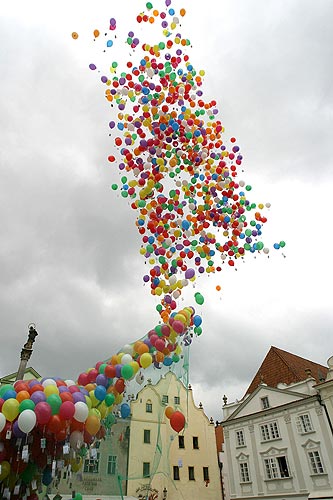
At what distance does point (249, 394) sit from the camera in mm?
22391

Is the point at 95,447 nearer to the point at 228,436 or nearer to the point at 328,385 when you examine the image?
the point at 328,385

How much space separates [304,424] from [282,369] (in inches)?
160

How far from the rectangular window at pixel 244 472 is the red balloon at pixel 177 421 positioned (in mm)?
16993

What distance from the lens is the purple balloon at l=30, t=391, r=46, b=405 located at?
5.70m

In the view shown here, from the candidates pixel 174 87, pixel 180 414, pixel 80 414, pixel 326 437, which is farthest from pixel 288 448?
pixel 174 87

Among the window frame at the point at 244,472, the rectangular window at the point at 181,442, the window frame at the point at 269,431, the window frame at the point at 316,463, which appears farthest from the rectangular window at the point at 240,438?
the window frame at the point at 316,463

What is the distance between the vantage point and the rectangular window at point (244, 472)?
2014 centimetres

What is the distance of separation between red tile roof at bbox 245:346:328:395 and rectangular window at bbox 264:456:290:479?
12.8 feet

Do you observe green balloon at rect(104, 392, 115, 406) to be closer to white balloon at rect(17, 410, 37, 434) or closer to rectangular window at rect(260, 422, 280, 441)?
white balloon at rect(17, 410, 37, 434)

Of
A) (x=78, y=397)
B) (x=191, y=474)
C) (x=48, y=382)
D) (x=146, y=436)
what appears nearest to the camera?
(x=78, y=397)

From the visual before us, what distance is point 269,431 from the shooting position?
19.8 meters

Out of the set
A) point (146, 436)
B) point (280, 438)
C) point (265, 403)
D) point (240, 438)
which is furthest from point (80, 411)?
point (240, 438)

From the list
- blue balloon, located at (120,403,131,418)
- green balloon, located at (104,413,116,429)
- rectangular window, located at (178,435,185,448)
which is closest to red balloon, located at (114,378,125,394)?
blue balloon, located at (120,403,131,418)

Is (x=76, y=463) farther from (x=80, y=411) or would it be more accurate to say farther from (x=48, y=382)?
(x=48, y=382)
